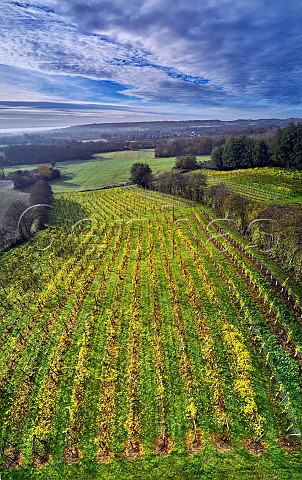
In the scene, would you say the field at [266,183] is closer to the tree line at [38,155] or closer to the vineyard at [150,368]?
the vineyard at [150,368]

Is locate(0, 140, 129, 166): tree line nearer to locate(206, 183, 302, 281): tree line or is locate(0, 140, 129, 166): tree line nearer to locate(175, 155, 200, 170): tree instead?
locate(175, 155, 200, 170): tree

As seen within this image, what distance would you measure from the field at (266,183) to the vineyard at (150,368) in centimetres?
2109

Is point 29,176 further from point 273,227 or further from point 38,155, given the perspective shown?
point 273,227

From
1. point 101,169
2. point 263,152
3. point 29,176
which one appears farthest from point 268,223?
point 101,169

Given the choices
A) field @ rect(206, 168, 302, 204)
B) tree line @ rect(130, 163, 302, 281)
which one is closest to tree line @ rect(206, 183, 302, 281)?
tree line @ rect(130, 163, 302, 281)

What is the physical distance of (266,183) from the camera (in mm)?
53812

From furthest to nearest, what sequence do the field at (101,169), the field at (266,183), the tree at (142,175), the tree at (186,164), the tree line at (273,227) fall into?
the tree at (186,164) → the field at (101,169) → the tree at (142,175) → the field at (266,183) → the tree line at (273,227)

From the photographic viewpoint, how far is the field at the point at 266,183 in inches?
1873

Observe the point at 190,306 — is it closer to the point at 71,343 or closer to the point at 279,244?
the point at 71,343

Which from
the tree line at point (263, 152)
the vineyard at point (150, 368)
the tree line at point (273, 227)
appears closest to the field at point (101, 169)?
the tree line at point (263, 152)

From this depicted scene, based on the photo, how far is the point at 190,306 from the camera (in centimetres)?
2175

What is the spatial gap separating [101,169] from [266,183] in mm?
55838

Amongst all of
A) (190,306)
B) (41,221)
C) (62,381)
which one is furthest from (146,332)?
(41,221)

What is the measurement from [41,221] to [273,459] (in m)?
40.1
